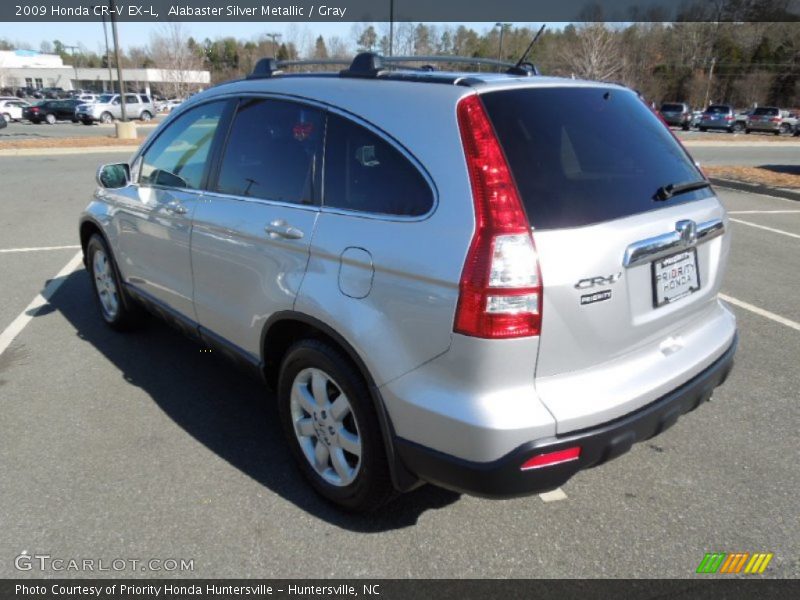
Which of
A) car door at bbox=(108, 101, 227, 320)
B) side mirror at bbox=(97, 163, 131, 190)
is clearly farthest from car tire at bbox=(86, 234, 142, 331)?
side mirror at bbox=(97, 163, 131, 190)

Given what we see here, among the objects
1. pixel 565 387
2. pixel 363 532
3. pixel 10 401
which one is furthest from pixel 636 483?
pixel 10 401

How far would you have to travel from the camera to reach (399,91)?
94.3 inches

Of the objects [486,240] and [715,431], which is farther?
[715,431]

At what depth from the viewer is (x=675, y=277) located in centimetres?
241

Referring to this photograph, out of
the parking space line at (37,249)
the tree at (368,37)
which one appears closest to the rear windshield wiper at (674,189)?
the parking space line at (37,249)

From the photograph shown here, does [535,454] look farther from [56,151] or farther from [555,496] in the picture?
[56,151]

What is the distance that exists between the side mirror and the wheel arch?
2010 millimetres

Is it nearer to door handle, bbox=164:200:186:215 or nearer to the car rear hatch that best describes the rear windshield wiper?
the car rear hatch

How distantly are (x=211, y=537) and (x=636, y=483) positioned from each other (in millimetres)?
1924

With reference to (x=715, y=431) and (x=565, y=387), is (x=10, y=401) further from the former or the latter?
(x=715, y=431)

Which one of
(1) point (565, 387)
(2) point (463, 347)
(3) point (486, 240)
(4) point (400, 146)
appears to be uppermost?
(4) point (400, 146)

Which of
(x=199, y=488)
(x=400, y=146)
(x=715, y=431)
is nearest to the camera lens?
(x=400, y=146)

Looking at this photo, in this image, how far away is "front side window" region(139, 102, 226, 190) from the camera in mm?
3400

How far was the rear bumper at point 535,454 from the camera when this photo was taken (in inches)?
80.2
